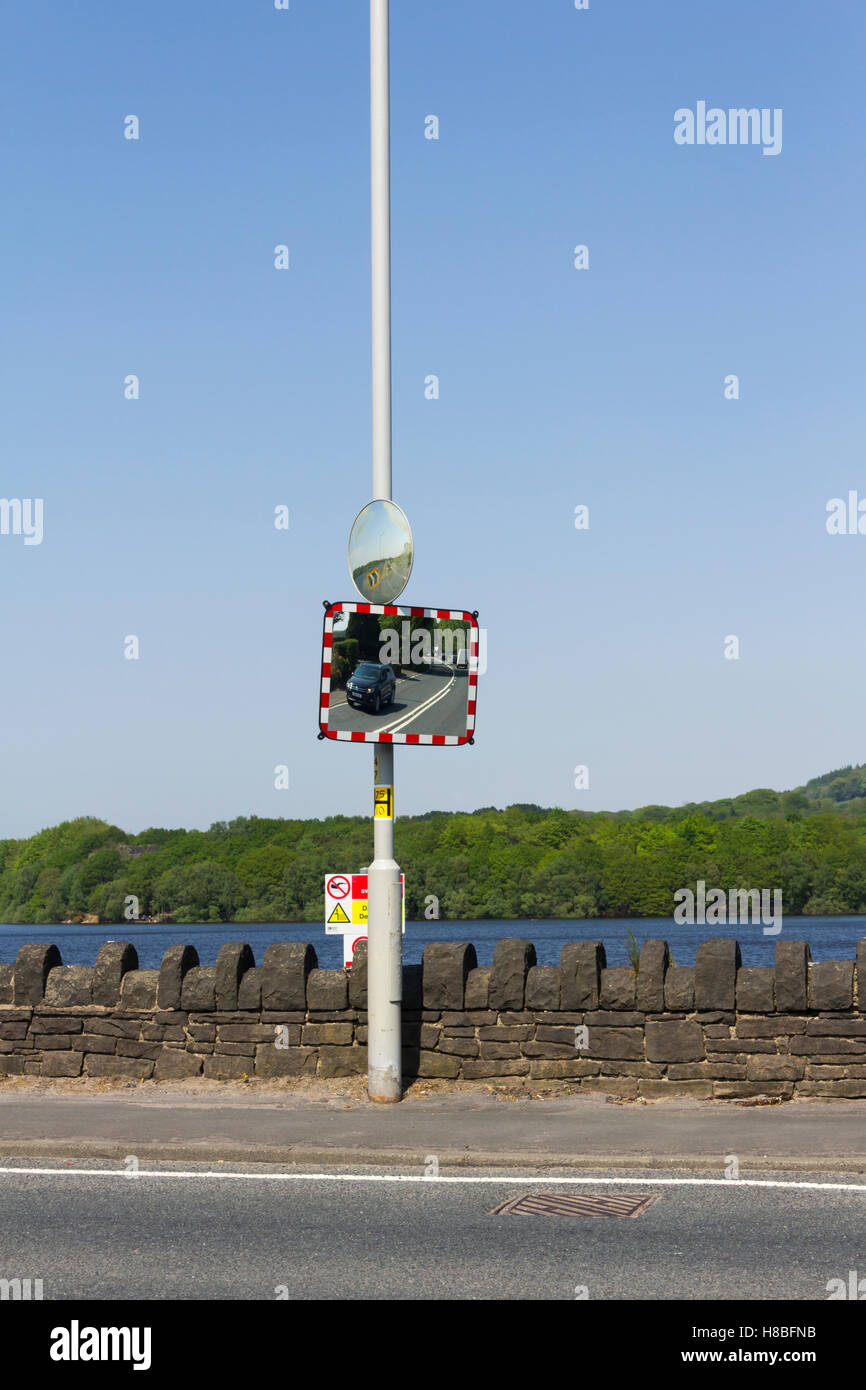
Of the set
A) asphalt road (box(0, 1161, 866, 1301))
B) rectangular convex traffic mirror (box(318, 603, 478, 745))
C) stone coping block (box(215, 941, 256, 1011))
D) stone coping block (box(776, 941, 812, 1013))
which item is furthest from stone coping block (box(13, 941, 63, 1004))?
stone coping block (box(776, 941, 812, 1013))

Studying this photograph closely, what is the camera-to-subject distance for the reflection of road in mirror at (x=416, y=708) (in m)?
11.2

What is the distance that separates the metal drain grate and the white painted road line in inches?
12.6

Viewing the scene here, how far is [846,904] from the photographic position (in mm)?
106438

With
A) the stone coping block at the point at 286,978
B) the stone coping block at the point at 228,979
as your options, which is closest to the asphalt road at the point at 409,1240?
the stone coping block at the point at 286,978

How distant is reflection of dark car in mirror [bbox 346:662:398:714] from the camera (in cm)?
1125

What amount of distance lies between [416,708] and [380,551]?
4.44ft

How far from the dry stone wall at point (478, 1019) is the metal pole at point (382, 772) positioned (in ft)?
1.95

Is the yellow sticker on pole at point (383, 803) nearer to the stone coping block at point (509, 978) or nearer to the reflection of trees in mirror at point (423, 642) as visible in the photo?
the reflection of trees in mirror at point (423, 642)

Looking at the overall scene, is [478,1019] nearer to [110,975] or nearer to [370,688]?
[370,688]

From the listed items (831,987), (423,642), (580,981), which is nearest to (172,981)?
(580,981)

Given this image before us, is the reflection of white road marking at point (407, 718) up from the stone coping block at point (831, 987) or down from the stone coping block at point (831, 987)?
up

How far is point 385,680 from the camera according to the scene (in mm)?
11266

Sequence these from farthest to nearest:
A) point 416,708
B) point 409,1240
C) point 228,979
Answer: point 228,979 → point 416,708 → point 409,1240

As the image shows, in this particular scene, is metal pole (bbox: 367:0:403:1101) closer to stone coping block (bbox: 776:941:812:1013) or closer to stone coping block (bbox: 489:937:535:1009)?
stone coping block (bbox: 489:937:535:1009)
